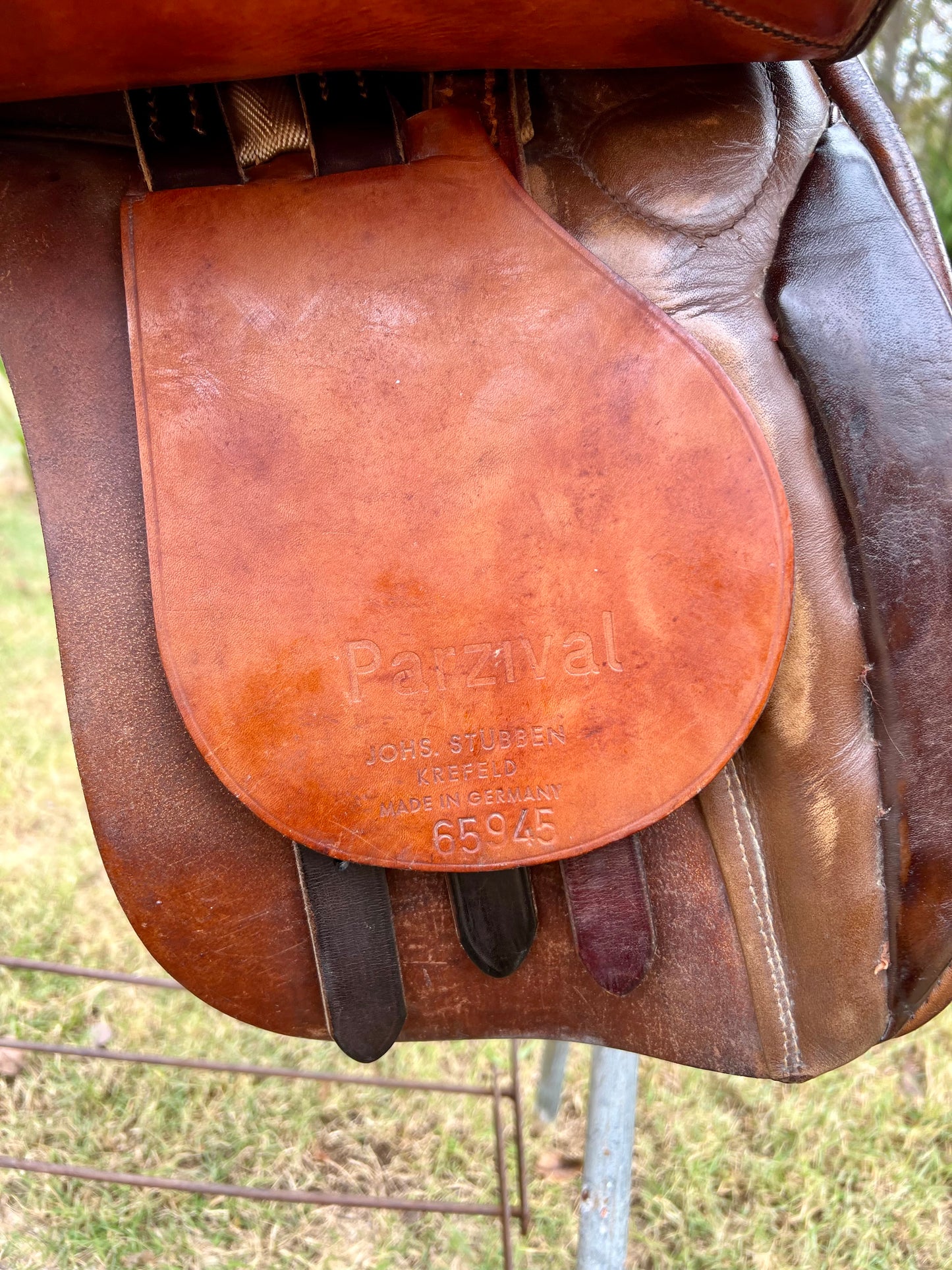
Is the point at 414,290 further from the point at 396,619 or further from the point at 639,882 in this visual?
the point at 639,882

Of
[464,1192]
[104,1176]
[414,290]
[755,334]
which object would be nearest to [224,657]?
[414,290]

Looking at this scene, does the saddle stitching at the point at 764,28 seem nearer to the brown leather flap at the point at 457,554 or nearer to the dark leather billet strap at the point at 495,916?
the brown leather flap at the point at 457,554

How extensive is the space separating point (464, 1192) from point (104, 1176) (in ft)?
1.60

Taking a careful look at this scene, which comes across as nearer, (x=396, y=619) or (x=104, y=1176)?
(x=396, y=619)

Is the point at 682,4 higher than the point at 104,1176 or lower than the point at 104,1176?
higher

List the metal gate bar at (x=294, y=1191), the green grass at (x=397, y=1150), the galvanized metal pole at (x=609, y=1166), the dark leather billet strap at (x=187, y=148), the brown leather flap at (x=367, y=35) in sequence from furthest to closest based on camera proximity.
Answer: the green grass at (x=397, y=1150) < the metal gate bar at (x=294, y=1191) < the galvanized metal pole at (x=609, y=1166) < the dark leather billet strap at (x=187, y=148) < the brown leather flap at (x=367, y=35)

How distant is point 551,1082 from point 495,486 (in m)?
1.05

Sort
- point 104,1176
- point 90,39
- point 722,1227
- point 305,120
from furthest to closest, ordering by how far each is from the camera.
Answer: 1. point 722,1227
2. point 104,1176
3. point 305,120
4. point 90,39

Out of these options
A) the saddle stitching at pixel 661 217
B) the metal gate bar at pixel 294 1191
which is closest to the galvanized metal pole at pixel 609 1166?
the metal gate bar at pixel 294 1191

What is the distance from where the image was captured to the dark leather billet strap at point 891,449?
59 cm

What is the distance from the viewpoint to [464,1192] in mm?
1303

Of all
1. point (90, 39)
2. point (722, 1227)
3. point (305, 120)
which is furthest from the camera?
point (722, 1227)

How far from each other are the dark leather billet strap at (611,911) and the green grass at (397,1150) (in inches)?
31.7

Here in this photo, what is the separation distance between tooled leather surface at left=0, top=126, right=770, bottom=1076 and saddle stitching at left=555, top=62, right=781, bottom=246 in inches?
11.9
